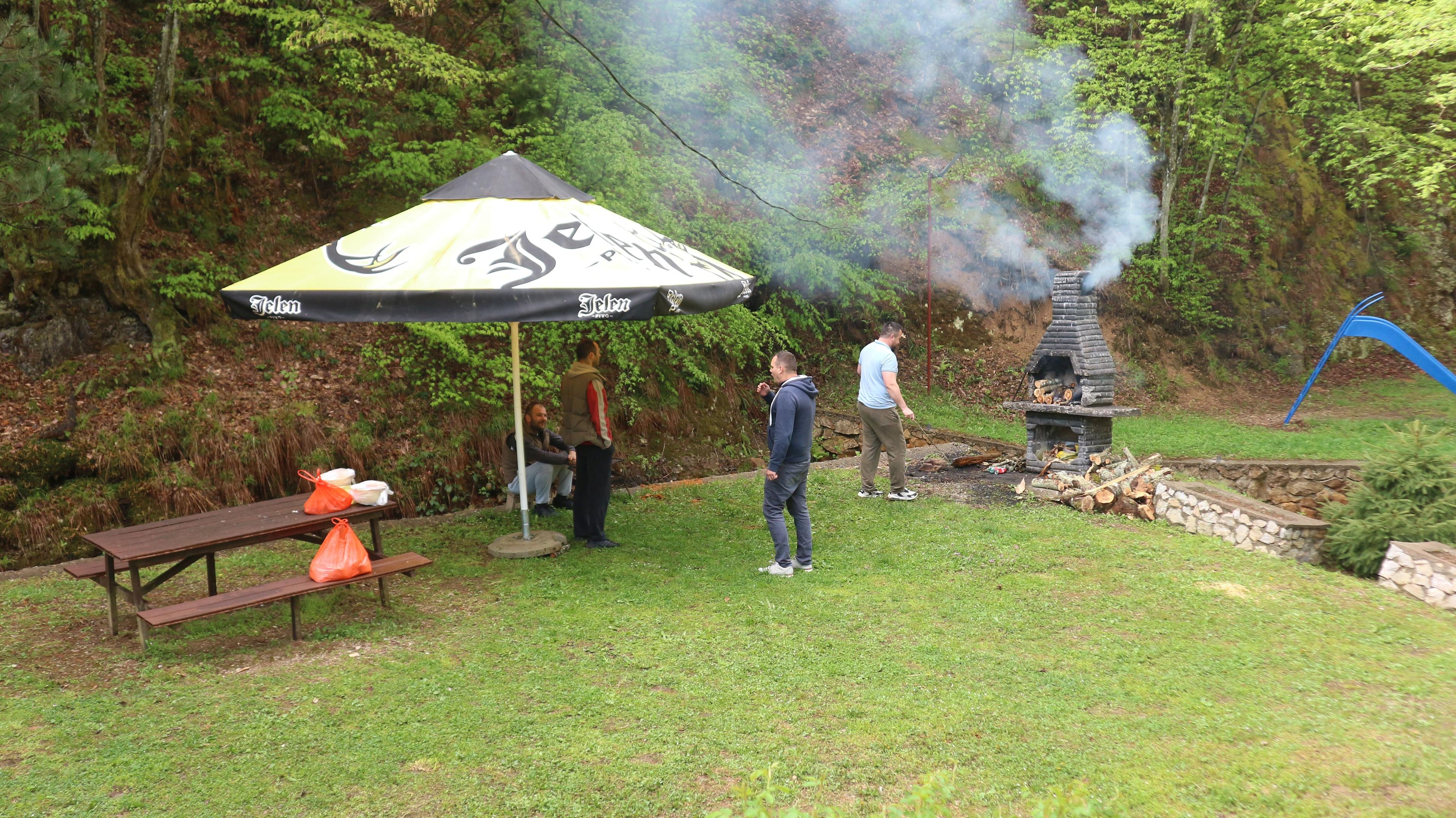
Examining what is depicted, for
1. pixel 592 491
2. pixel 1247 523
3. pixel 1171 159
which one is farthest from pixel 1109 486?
pixel 1171 159

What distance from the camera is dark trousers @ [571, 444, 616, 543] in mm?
7375

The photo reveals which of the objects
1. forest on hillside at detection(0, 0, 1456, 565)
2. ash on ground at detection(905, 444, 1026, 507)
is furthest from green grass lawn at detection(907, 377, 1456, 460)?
ash on ground at detection(905, 444, 1026, 507)

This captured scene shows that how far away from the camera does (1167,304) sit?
1841 centimetres

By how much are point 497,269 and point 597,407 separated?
1.53m

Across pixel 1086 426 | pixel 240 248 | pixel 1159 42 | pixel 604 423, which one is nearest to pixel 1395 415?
pixel 1159 42

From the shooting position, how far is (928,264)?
53.7 ft

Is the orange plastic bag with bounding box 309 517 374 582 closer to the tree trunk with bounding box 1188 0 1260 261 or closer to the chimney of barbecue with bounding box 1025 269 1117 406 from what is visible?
the chimney of barbecue with bounding box 1025 269 1117 406

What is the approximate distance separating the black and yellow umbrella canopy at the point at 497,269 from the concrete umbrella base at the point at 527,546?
2304mm

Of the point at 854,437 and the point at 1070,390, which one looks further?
the point at 854,437

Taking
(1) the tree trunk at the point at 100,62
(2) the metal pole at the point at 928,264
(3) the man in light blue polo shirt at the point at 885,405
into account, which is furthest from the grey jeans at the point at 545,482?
(2) the metal pole at the point at 928,264

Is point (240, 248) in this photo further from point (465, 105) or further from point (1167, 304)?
point (1167, 304)

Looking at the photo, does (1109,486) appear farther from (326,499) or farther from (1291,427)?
(1291,427)

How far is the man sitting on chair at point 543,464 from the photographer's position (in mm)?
8195

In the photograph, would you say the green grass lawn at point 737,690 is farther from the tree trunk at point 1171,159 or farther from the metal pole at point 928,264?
the tree trunk at point 1171,159
